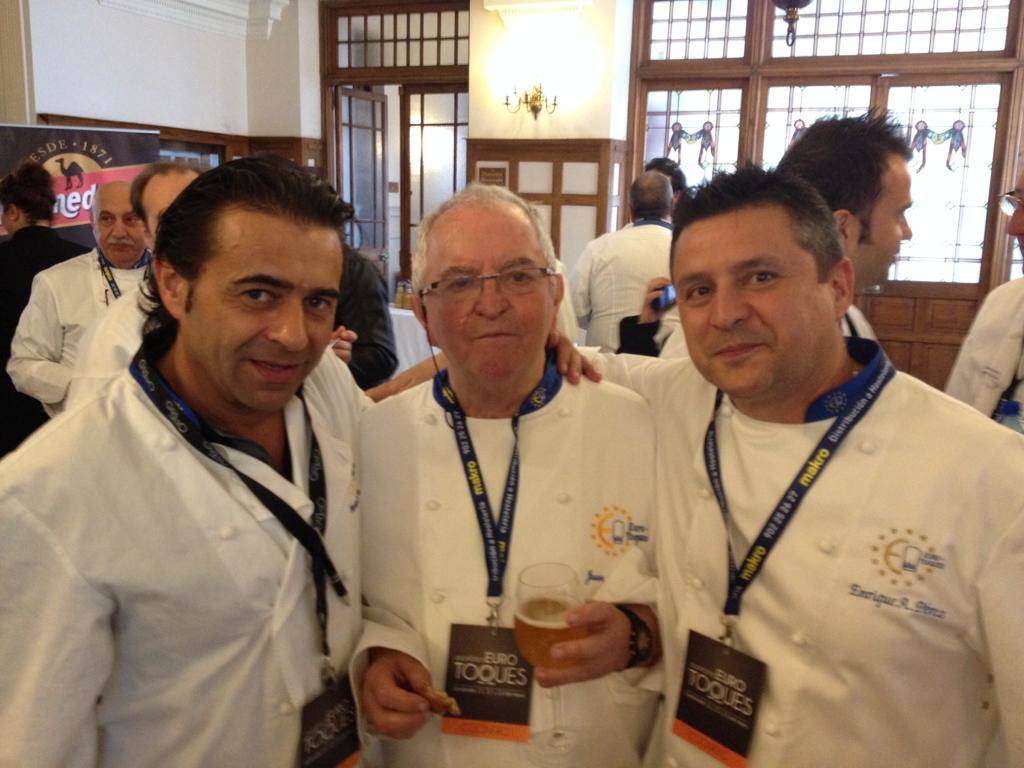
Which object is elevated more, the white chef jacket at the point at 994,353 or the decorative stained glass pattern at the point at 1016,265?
the decorative stained glass pattern at the point at 1016,265

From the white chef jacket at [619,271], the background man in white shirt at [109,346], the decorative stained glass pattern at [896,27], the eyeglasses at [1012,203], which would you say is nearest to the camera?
the background man in white shirt at [109,346]

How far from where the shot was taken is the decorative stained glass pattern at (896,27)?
6438mm

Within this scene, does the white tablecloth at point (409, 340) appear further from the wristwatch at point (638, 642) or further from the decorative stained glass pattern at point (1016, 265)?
the decorative stained glass pattern at point (1016, 265)

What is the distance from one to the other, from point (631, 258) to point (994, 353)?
6.97 feet

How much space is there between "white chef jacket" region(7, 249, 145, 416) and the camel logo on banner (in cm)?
293

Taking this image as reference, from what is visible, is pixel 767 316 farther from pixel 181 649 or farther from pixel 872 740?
pixel 181 649

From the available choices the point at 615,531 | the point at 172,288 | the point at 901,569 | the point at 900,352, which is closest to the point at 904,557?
the point at 901,569

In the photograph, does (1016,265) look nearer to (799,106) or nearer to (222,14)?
(799,106)

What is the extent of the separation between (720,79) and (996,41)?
2138mm

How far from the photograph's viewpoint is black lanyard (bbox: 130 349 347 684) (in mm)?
1323

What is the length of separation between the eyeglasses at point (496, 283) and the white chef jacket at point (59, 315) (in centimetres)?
195

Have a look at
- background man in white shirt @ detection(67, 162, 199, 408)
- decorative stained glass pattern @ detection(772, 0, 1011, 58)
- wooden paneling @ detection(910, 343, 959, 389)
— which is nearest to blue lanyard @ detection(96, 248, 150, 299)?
background man in white shirt @ detection(67, 162, 199, 408)

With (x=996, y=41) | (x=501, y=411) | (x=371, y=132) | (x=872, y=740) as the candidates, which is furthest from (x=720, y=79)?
(x=872, y=740)

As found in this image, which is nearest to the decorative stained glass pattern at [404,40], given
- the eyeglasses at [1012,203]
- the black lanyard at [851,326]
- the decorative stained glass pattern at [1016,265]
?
the decorative stained glass pattern at [1016,265]
